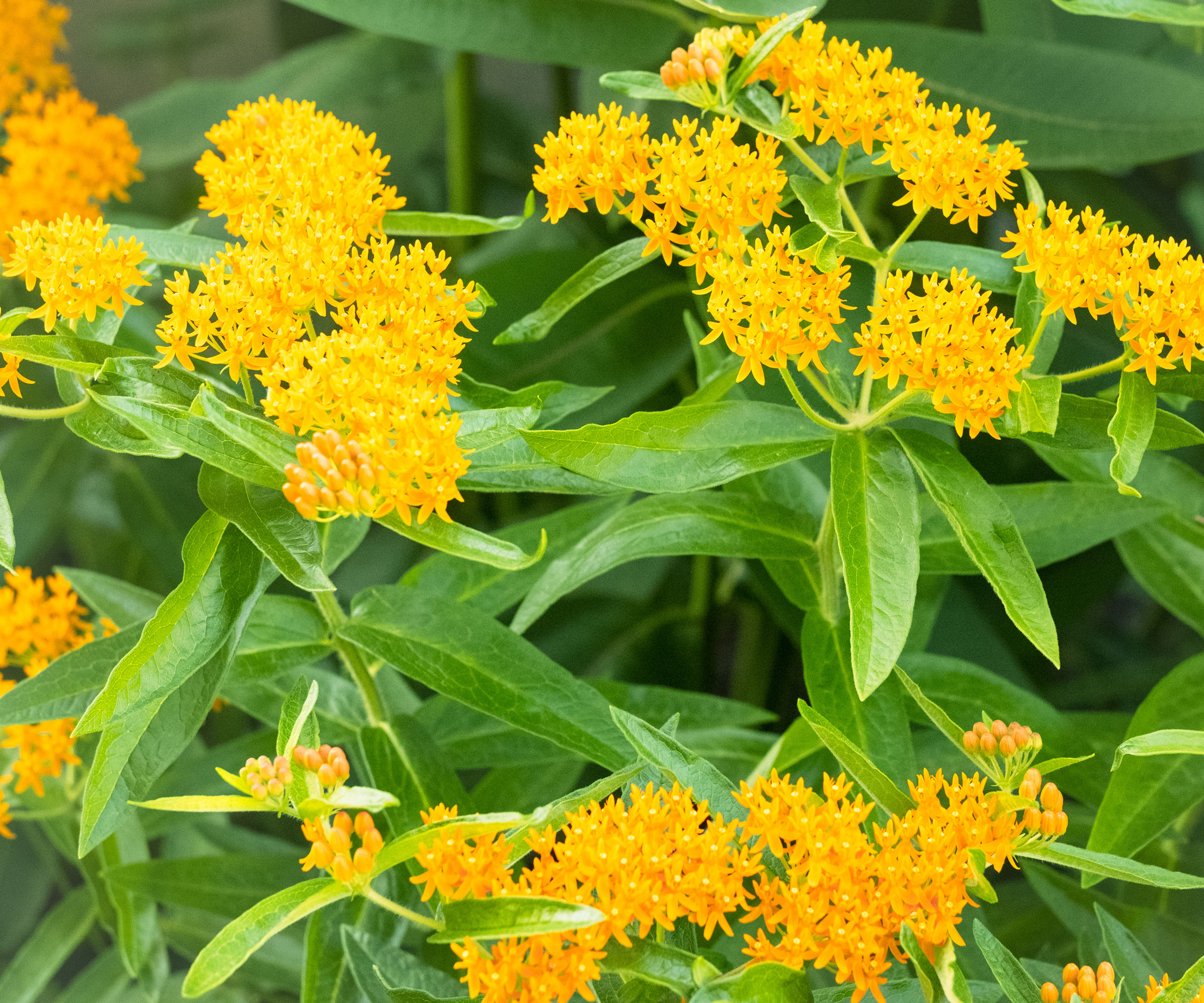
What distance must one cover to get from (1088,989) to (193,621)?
0.36m

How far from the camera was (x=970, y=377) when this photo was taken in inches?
17.9

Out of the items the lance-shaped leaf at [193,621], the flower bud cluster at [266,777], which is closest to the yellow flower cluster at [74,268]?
the lance-shaped leaf at [193,621]

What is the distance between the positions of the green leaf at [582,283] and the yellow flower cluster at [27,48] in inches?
21.8

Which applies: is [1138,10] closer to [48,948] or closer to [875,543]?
[875,543]

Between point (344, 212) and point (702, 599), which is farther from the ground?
point (344, 212)

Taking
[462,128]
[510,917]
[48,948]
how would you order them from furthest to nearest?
[462,128], [48,948], [510,917]

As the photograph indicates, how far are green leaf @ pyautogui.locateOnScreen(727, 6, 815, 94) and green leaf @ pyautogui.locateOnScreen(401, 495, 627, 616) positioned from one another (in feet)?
0.78

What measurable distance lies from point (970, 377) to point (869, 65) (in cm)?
16

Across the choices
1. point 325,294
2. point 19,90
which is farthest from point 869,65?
point 19,90

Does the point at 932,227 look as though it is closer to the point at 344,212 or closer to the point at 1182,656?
the point at 1182,656

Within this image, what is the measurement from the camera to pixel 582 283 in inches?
21.3

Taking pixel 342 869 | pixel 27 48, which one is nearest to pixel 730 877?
pixel 342 869

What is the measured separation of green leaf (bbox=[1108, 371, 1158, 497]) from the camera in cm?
44

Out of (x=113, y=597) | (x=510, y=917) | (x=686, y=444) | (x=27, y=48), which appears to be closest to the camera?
(x=510, y=917)
